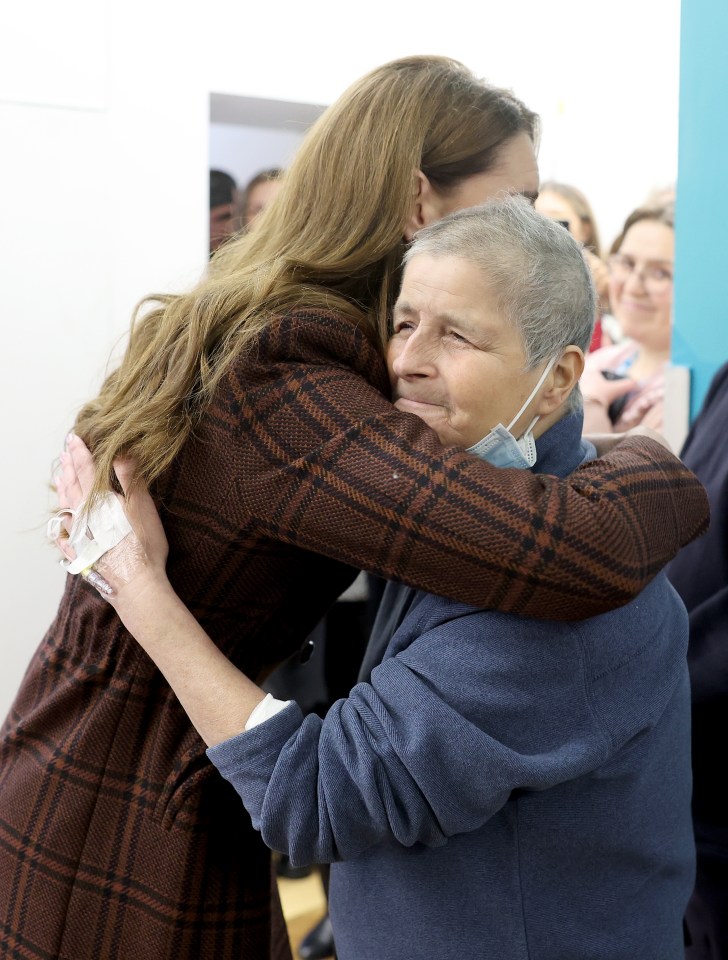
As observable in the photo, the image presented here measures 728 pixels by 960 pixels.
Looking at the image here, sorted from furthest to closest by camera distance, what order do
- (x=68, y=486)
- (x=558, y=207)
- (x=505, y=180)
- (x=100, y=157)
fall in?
(x=558, y=207) < (x=100, y=157) < (x=505, y=180) < (x=68, y=486)

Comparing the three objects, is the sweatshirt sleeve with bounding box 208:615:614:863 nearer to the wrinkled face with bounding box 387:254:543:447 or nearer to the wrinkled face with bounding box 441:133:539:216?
the wrinkled face with bounding box 387:254:543:447

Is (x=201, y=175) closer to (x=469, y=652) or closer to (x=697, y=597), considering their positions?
(x=697, y=597)

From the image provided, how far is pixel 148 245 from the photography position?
3.04 metres

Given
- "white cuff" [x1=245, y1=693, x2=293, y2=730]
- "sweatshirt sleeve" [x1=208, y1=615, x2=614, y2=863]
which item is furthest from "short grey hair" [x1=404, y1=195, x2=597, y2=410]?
"white cuff" [x1=245, y1=693, x2=293, y2=730]

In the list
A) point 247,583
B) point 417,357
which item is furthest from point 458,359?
point 247,583

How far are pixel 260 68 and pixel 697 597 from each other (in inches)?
94.8

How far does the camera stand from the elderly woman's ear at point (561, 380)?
1.17 metres

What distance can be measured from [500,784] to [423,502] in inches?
12.4

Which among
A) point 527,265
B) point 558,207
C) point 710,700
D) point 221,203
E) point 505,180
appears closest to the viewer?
point 527,265

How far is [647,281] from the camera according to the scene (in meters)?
3.57

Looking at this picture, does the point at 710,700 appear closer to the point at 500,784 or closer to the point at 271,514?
the point at 500,784

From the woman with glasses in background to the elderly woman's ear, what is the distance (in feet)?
7.29

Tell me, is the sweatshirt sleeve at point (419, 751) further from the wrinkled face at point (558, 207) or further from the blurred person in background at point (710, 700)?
the wrinkled face at point (558, 207)

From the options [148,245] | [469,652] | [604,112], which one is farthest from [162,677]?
[604,112]
